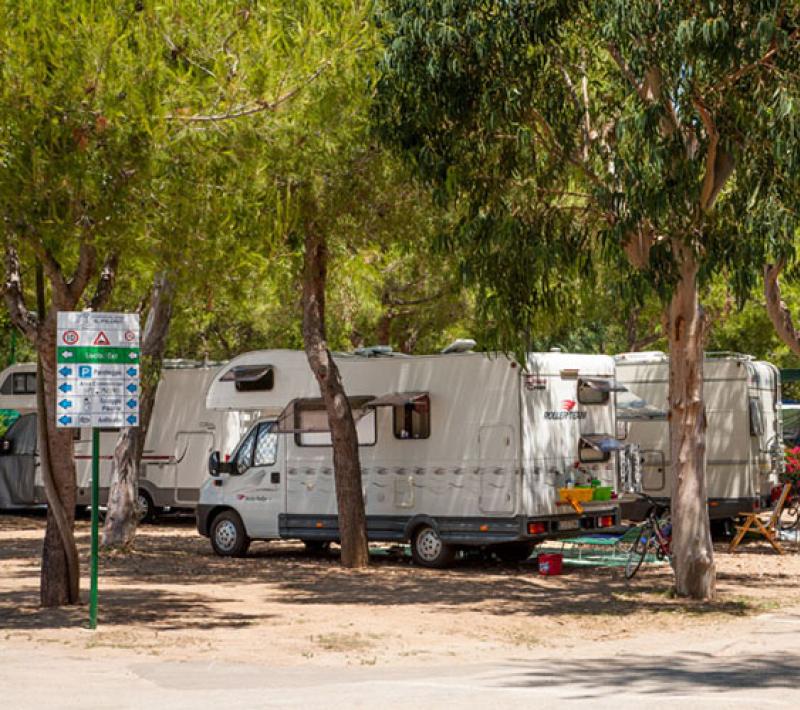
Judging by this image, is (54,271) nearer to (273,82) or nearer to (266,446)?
(273,82)

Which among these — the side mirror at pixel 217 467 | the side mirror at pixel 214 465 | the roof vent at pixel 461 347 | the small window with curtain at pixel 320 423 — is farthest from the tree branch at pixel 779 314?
the side mirror at pixel 214 465

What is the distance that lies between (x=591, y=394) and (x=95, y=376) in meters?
8.60

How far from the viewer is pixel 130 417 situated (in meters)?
12.7

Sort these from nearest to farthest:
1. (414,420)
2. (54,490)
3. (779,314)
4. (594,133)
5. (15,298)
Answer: (54,490), (15,298), (594,133), (414,420), (779,314)

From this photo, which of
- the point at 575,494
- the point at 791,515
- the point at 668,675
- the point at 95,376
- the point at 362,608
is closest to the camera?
the point at 668,675

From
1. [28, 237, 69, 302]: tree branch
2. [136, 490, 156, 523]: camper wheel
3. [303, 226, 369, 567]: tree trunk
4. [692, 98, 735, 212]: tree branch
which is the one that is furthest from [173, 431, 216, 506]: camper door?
[692, 98, 735, 212]: tree branch

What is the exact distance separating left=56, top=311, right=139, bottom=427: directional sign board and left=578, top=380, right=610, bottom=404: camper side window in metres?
7.91

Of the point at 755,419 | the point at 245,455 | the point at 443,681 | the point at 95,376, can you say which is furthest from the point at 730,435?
the point at 443,681

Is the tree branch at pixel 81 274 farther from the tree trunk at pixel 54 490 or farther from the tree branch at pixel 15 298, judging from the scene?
the tree branch at pixel 15 298

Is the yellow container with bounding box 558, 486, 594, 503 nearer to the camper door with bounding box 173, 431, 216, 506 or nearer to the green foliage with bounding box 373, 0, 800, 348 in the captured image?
the green foliage with bounding box 373, 0, 800, 348

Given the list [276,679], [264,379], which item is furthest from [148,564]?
[276,679]

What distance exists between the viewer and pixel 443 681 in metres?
10.1

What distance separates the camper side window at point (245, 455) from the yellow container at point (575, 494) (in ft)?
16.4

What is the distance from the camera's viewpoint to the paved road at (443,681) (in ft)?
29.8
